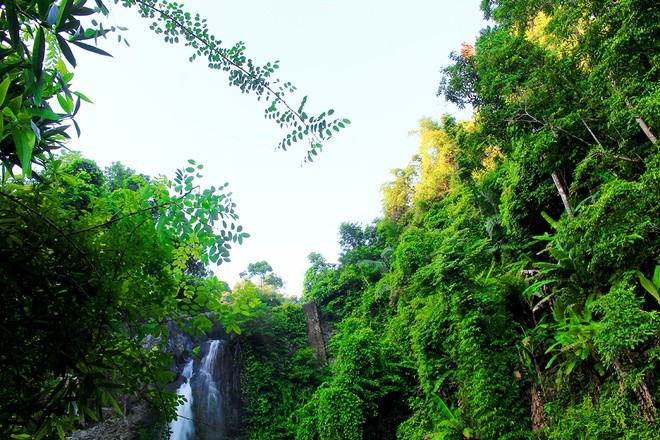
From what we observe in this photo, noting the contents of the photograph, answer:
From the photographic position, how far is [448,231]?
995 cm

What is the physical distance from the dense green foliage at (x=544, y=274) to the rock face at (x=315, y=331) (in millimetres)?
3977

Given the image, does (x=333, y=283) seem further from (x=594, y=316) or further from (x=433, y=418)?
(x=594, y=316)

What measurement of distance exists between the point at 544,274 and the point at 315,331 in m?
9.59

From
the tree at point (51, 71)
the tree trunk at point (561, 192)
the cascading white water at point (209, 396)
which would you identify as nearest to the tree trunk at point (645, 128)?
the tree trunk at point (561, 192)

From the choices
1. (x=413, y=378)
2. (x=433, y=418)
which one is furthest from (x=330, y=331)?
(x=433, y=418)

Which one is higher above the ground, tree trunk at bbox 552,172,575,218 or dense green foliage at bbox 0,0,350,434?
tree trunk at bbox 552,172,575,218

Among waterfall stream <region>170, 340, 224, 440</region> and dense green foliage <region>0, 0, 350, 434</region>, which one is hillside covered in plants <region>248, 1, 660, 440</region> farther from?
dense green foliage <region>0, 0, 350, 434</region>

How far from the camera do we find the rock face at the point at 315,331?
1340cm

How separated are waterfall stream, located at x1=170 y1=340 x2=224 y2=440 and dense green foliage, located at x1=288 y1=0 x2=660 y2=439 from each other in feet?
12.6

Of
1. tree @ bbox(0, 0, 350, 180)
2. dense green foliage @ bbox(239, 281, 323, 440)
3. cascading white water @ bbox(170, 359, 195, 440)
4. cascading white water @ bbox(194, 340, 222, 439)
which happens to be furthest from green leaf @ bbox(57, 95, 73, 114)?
cascading white water @ bbox(194, 340, 222, 439)

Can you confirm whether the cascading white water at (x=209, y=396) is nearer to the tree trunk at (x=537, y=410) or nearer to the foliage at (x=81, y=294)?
the tree trunk at (x=537, y=410)

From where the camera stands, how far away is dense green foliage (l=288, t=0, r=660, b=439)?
4.22 meters

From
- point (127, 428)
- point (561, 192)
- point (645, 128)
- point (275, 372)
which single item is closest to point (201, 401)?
point (127, 428)

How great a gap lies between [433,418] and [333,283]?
857 centimetres
